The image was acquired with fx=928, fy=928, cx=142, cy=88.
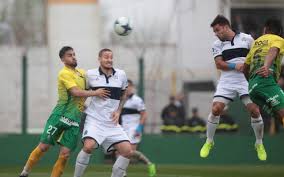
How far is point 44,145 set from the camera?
17.3 m

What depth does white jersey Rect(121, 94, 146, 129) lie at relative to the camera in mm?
22984

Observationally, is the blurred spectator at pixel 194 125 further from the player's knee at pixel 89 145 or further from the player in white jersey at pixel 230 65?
the player's knee at pixel 89 145

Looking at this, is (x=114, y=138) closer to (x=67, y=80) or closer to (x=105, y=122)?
(x=105, y=122)

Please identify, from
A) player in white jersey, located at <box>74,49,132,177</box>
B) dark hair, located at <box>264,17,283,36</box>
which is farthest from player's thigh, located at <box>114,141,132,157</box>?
dark hair, located at <box>264,17,283,36</box>

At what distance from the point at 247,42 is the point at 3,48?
17.3 m

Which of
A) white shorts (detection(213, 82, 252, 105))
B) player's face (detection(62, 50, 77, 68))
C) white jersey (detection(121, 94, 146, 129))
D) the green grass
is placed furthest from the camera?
white jersey (detection(121, 94, 146, 129))

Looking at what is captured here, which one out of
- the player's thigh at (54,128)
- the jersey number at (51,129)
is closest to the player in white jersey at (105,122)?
the player's thigh at (54,128)

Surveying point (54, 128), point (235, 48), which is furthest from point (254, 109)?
point (54, 128)

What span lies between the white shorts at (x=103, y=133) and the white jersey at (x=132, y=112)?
735 cm

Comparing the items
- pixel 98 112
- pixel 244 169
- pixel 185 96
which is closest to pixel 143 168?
pixel 244 169

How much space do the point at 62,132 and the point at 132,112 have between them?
20.6 feet

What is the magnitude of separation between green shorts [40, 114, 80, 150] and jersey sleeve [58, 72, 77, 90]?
0.71m

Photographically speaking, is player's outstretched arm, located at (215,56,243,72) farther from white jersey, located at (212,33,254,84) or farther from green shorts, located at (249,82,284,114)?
green shorts, located at (249,82,284,114)

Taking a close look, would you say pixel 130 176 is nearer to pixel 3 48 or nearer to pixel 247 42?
pixel 247 42
